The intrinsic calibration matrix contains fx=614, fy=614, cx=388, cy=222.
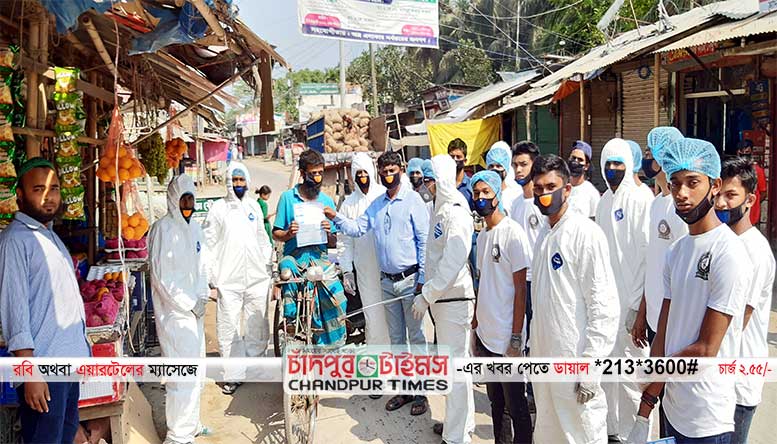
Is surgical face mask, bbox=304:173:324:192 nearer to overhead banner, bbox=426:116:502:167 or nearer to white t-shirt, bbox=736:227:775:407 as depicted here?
white t-shirt, bbox=736:227:775:407

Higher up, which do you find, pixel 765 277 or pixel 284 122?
pixel 284 122

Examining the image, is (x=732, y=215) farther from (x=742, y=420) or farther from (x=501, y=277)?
(x=501, y=277)

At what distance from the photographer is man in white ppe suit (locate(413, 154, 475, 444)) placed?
162 inches

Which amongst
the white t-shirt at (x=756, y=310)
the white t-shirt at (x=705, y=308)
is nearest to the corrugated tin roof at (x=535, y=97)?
the white t-shirt at (x=756, y=310)

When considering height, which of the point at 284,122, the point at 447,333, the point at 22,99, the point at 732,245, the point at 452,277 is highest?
the point at 284,122

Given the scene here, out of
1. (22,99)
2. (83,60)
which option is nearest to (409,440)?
(22,99)

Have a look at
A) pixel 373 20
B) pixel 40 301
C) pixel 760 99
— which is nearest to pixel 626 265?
pixel 40 301

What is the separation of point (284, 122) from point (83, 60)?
5060 cm

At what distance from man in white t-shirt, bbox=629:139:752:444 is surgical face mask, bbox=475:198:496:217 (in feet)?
4.50

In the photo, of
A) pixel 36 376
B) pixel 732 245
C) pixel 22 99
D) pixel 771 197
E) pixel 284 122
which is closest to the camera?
pixel 732 245

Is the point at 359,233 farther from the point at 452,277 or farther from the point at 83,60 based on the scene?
the point at 83,60

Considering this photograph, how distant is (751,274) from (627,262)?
1.96m

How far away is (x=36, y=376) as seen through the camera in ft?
9.72

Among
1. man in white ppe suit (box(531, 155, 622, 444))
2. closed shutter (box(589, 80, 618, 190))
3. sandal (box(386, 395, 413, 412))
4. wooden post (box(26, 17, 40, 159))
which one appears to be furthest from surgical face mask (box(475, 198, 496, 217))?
closed shutter (box(589, 80, 618, 190))
